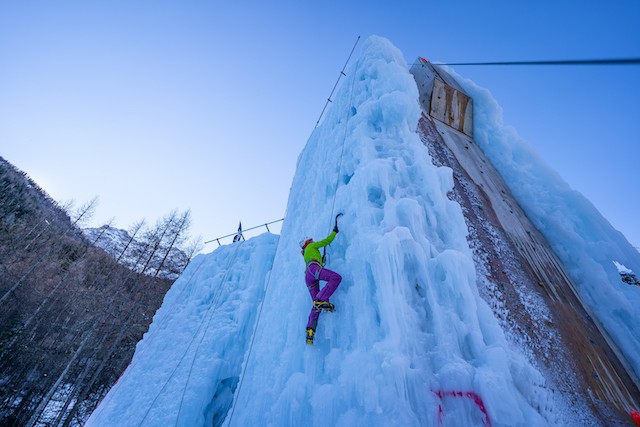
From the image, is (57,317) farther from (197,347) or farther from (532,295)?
(532,295)

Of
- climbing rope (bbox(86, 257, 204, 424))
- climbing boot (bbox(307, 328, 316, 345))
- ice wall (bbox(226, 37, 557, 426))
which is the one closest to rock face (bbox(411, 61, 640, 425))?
ice wall (bbox(226, 37, 557, 426))

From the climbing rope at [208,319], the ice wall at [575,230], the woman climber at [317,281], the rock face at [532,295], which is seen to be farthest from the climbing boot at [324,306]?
the ice wall at [575,230]

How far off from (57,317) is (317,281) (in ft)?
64.5

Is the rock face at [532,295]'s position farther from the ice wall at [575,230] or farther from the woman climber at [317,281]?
the woman climber at [317,281]

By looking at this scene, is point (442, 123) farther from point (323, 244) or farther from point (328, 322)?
point (328, 322)

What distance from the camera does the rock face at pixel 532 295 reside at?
2.80 m

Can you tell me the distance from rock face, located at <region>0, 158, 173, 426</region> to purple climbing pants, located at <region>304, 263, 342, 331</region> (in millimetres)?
15603

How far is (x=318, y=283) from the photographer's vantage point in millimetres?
3277

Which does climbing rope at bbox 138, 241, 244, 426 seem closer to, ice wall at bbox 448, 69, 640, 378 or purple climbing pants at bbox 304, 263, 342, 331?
purple climbing pants at bbox 304, 263, 342, 331

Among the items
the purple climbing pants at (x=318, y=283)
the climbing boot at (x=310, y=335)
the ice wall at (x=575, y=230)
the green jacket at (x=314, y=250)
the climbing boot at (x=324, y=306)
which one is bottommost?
the climbing boot at (x=310, y=335)

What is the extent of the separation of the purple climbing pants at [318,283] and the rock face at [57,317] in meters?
15.6

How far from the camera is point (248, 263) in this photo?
6.79 meters

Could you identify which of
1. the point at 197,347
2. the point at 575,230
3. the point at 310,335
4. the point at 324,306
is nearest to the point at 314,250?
the point at 324,306

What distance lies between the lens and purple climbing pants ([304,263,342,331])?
115 inches
